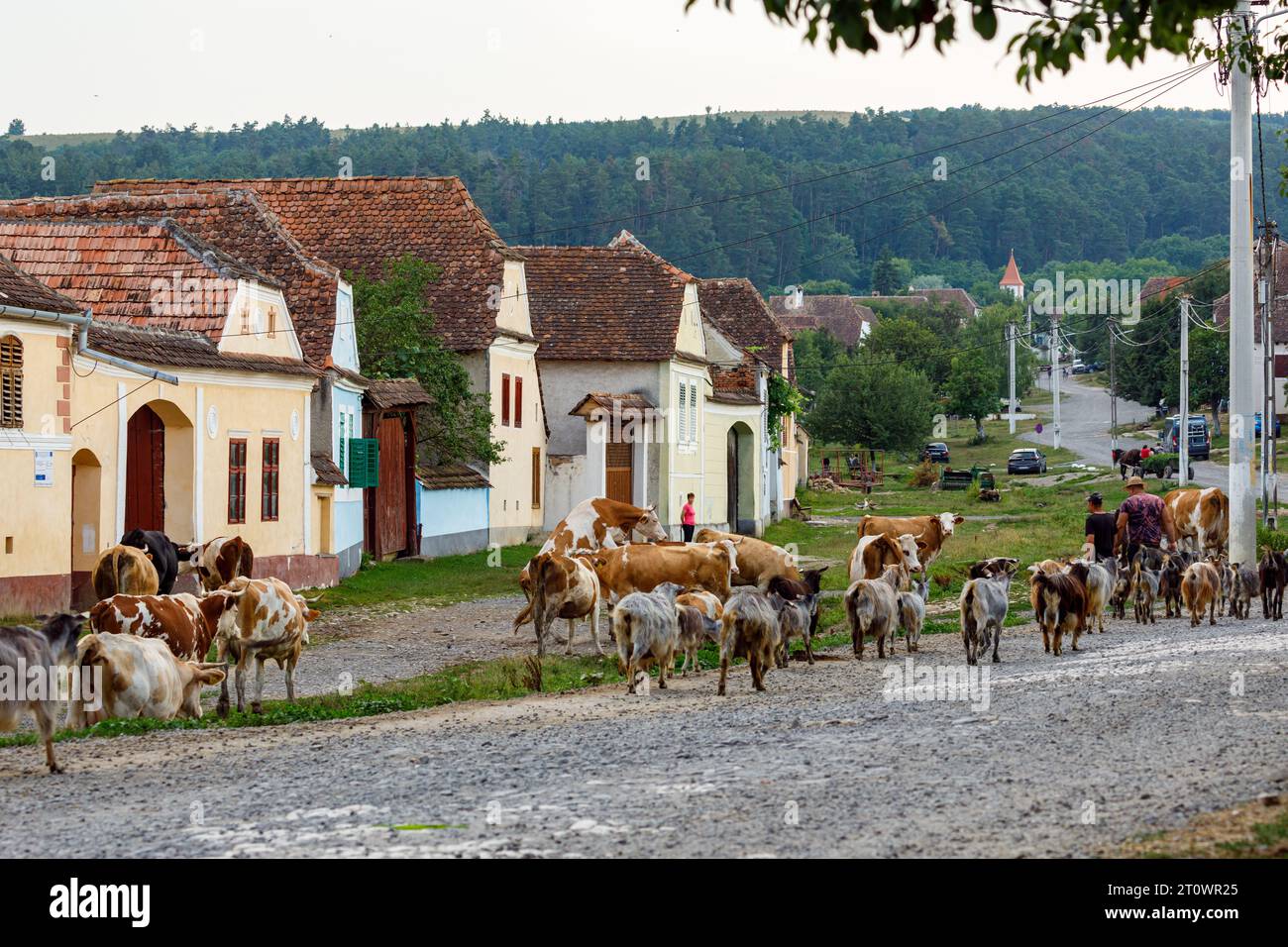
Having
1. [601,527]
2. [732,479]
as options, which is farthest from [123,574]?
[732,479]

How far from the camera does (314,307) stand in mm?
34438

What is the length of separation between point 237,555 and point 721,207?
14323cm

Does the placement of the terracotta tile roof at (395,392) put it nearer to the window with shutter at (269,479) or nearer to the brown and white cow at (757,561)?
the window with shutter at (269,479)

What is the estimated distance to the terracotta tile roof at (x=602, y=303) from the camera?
47781 mm

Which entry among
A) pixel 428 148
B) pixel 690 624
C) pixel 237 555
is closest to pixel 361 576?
pixel 237 555

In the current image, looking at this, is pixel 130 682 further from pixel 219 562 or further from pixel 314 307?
pixel 314 307

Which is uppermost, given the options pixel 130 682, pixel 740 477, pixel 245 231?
pixel 245 231

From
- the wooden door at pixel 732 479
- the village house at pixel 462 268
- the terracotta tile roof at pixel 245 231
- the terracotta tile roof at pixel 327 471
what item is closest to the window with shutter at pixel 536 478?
the village house at pixel 462 268

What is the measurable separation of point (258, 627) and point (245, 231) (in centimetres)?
2071

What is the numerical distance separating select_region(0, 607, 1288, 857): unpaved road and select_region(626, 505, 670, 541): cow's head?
435 inches

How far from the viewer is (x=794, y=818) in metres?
9.72

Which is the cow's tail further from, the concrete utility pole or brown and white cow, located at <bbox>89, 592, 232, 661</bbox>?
the concrete utility pole

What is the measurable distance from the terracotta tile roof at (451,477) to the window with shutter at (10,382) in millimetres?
15093

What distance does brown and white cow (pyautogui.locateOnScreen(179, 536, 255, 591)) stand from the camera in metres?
25.2
